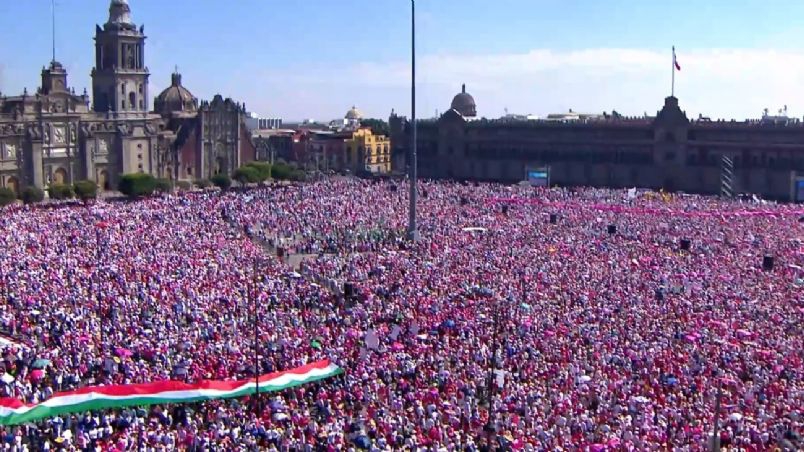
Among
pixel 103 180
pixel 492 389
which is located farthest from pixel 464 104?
pixel 492 389

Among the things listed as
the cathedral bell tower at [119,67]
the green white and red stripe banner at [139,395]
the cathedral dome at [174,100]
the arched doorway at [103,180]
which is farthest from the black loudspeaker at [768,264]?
the cathedral dome at [174,100]

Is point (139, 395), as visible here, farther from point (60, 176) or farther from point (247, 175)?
point (60, 176)

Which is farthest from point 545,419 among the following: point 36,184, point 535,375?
point 36,184

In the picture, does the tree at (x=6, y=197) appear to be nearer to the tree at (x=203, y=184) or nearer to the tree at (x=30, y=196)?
the tree at (x=30, y=196)

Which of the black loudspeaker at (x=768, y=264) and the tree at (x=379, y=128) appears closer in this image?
the black loudspeaker at (x=768, y=264)

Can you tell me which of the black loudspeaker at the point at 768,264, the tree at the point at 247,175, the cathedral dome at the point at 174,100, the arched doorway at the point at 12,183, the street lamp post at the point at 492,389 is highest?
the cathedral dome at the point at 174,100

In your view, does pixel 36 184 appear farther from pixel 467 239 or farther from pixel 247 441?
pixel 247 441
